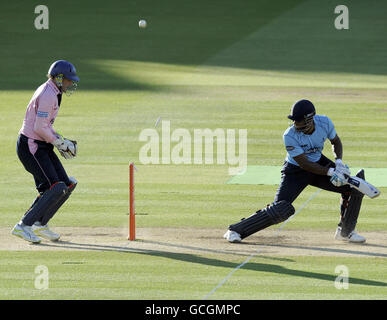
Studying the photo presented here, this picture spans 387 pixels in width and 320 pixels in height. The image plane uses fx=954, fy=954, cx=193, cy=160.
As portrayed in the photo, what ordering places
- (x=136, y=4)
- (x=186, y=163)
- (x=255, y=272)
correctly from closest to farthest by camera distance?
(x=255, y=272)
(x=186, y=163)
(x=136, y=4)

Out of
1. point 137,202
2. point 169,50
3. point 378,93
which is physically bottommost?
point 137,202

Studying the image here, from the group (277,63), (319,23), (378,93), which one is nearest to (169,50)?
(277,63)

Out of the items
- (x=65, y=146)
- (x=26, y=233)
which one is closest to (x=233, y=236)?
(x=65, y=146)

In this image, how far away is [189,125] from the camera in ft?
69.4

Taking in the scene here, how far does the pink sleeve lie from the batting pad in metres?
5.25

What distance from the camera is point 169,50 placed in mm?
30875

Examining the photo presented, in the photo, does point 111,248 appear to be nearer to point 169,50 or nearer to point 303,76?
point 303,76

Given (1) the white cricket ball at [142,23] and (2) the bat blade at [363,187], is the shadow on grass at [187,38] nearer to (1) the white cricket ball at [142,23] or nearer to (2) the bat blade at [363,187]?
(1) the white cricket ball at [142,23]

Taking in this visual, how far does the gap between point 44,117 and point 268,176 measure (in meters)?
6.01

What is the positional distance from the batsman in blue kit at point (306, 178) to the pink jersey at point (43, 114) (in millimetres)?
2516

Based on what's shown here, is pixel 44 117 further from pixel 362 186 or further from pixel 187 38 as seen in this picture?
pixel 187 38

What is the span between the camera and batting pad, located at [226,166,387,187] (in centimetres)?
1581

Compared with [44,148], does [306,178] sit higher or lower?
lower

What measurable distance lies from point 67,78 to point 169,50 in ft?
64.3
